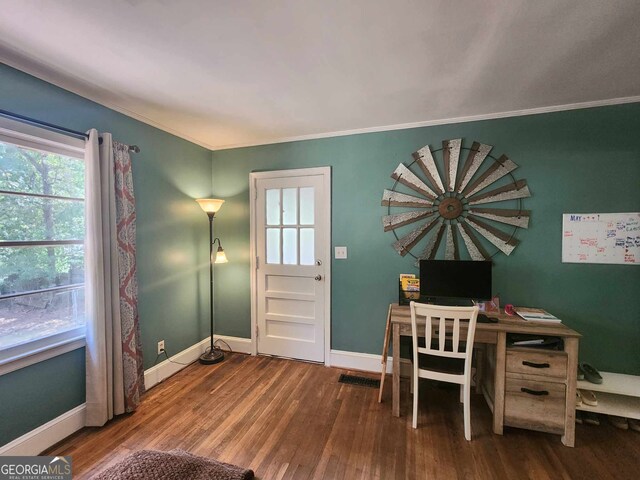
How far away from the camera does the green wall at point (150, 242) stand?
162cm

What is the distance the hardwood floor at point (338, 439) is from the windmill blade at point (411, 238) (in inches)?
50.0

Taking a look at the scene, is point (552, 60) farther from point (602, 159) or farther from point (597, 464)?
point (597, 464)

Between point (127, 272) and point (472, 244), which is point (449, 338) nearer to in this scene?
point (472, 244)

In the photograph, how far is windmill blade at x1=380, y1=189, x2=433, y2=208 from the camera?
2516 millimetres

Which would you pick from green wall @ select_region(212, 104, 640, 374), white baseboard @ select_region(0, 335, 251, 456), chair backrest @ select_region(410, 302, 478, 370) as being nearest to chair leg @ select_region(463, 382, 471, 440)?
chair backrest @ select_region(410, 302, 478, 370)

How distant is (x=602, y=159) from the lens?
2123 millimetres

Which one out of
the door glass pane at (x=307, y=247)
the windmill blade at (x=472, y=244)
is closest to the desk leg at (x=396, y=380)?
the windmill blade at (x=472, y=244)

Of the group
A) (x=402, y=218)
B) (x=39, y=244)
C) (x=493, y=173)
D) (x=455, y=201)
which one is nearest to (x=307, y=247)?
(x=402, y=218)

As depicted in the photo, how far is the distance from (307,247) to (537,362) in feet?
6.75

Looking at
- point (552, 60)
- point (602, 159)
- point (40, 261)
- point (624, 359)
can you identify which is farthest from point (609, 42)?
point (40, 261)

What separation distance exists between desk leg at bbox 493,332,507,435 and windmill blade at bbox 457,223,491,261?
2.46 ft

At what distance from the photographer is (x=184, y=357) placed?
2.78m

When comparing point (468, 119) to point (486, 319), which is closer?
point (486, 319)

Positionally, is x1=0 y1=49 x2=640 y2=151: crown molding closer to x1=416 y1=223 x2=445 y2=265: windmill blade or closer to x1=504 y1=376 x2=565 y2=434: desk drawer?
x1=416 y1=223 x2=445 y2=265: windmill blade
